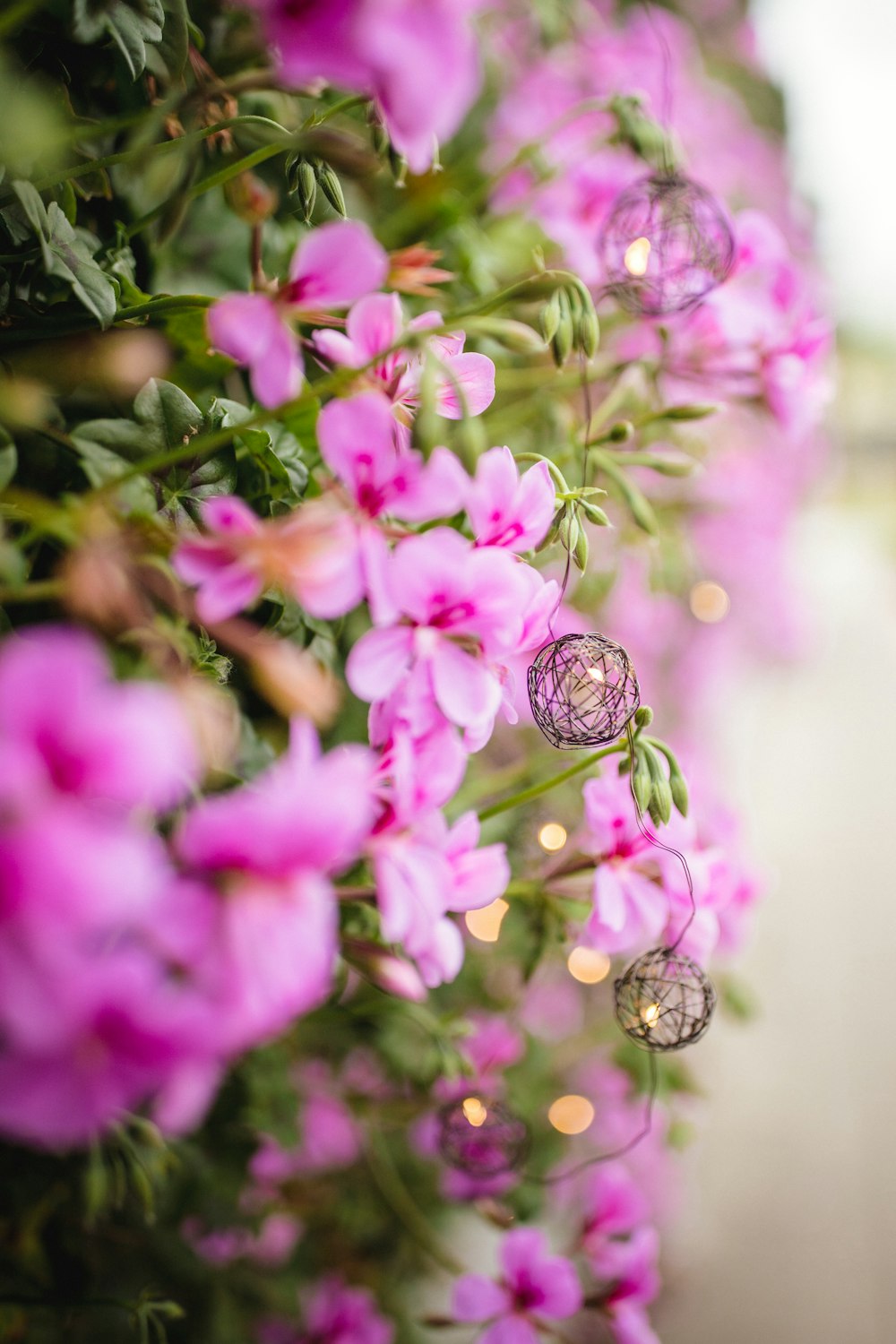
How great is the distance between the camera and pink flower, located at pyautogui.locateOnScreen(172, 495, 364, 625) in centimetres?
32

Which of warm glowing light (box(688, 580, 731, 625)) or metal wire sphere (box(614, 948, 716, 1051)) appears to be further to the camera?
warm glowing light (box(688, 580, 731, 625))

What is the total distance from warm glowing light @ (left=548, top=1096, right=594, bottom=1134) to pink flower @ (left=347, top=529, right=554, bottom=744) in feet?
1.91

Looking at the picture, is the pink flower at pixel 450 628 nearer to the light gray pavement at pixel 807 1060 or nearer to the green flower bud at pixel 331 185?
the green flower bud at pixel 331 185

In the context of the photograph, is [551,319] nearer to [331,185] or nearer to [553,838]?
[331,185]

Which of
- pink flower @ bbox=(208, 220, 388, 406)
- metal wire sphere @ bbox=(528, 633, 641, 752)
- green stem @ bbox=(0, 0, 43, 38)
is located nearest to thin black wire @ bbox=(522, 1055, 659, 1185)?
metal wire sphere @ bbox=(528, 633, 641, 752)

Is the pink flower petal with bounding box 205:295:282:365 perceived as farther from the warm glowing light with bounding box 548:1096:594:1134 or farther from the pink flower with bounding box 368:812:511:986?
the warm glowing light with bounding box 548:1096:594:1134

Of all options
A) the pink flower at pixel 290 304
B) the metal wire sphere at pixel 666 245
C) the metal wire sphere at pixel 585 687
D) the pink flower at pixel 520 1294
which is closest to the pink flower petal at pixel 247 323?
the pink flower at pixel 290 304

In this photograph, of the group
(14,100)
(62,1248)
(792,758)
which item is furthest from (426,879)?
(792,758)

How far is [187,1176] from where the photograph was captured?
0.70 m

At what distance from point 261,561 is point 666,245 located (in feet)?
1.45

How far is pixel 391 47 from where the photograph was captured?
0.85 feet

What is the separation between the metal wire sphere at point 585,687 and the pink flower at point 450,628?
0.06 meters

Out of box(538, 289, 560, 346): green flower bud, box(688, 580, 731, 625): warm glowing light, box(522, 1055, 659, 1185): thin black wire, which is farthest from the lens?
box(688, 580, 731, 625): warm glowing light

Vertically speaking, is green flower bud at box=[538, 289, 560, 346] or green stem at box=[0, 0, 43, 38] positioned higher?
green stem at box=[0, 0, 43, 38]
